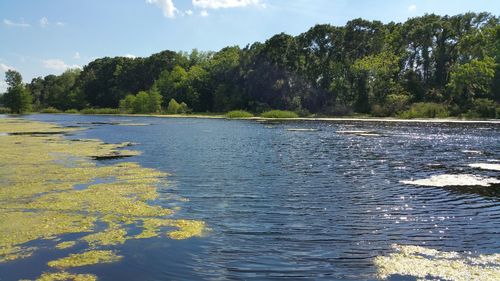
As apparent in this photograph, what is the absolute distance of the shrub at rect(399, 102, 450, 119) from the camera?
89938 mm

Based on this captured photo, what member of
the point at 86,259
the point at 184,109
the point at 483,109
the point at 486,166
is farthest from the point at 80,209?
the point at 184,109

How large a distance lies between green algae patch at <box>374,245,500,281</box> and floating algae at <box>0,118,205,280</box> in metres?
5.78

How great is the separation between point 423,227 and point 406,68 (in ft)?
357

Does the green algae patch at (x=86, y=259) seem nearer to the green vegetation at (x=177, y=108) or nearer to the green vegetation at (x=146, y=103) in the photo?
the green vegetation at (x=177, y=108)

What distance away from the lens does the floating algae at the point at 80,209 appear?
11.7m

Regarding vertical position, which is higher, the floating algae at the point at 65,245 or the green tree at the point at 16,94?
the green tree at the point at 16,94

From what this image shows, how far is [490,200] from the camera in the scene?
691 inches

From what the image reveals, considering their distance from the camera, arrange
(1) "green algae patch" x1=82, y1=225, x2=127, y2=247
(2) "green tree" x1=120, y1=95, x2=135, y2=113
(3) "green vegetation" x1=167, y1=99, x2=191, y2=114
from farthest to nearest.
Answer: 1. (2) "green tree" x1=120, y1=95, x2=135, y2=113
2. (3) "green vegetation" x1=167, y1=99, x2=191, y2=114
3. (1) "green algae patch" x1=82, y1=225, x2=127, y2=247

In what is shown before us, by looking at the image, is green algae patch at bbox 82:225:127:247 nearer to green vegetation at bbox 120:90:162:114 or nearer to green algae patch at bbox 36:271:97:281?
green algae patch at bbox 36:271:97:281

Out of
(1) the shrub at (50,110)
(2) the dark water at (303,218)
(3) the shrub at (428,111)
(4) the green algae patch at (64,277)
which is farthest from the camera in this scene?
(1) the shrub at (50,110)

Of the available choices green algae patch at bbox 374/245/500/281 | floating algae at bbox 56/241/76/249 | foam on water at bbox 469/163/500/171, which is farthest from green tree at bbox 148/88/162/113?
green algae patch at bbox 374/245/500/281

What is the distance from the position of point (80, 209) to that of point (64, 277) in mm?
6516

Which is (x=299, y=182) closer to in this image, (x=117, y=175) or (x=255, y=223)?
(x=255, y=223)

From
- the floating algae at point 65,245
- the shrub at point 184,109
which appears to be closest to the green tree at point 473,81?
the shrub at point 184,109
